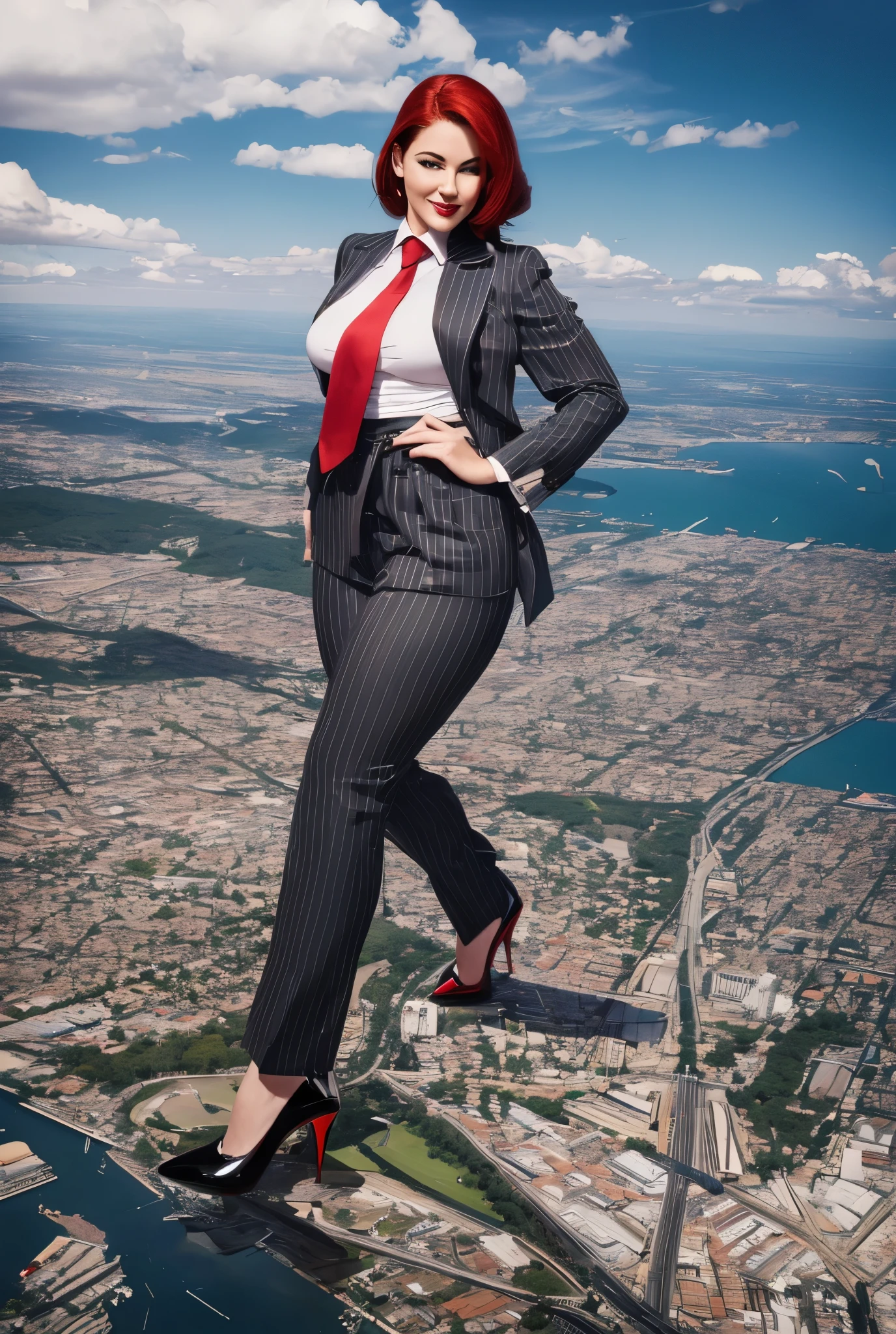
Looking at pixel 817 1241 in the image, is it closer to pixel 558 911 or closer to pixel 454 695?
pixel 454 695

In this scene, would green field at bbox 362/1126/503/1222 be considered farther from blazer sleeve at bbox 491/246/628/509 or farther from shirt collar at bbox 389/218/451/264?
shirt collar at bbox 389/218/451/264

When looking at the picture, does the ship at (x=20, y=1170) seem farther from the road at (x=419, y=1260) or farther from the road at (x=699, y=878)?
the road at (x=699, y=878)

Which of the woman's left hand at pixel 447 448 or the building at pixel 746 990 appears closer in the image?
the woman's left hand at pixel 447 448

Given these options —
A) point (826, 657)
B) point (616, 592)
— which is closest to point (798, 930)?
point (826, 657)

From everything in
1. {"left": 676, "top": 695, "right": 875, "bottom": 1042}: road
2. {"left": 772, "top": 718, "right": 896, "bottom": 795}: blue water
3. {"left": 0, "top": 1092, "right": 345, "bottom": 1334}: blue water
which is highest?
{"left": 0, "top": 1092, "right": 345, "bottom": 1334}: blue water

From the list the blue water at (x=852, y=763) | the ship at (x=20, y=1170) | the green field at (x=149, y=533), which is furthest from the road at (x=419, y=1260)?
the green field at (x=149, y=533)

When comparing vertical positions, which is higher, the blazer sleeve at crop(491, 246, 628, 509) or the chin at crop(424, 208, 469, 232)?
the chin at crop(424, 208, 469, 232)

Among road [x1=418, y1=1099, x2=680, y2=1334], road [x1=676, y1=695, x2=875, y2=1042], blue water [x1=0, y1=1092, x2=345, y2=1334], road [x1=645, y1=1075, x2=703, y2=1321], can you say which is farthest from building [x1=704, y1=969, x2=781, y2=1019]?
blue water [x1=0, y1=1092, x2=345, y2=1334]
